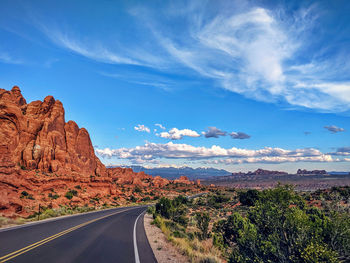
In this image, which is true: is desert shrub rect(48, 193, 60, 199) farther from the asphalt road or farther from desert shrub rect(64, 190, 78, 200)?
the asphalt road

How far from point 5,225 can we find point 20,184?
17319mm

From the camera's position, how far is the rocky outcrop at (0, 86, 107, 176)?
46375 millimetres

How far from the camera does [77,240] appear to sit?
1120cm

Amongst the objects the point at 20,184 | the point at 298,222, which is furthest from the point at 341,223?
the point at 20,184

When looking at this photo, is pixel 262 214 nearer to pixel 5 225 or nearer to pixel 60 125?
pixel 5 225

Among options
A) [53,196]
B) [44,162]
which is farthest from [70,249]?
[44,162]

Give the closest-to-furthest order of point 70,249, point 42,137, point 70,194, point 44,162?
point 70,249 < point 70,194 < point 44,162 < point 42,137

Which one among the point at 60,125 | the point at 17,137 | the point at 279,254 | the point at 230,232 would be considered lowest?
the point at 230,232

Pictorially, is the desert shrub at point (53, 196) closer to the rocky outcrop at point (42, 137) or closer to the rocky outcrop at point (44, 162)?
the rocky outcrop at point (44, 162)

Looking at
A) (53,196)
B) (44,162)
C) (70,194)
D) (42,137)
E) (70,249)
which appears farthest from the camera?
Answer: (42,137)

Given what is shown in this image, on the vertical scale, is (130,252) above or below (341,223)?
below

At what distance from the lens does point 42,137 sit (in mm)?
53500

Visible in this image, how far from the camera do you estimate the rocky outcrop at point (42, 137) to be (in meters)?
46.4

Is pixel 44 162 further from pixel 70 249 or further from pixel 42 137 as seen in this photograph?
pixel 70 249
